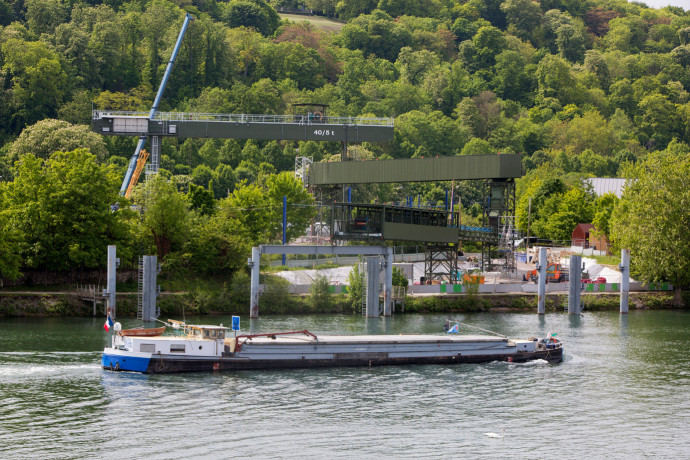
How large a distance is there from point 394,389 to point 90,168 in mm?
49694

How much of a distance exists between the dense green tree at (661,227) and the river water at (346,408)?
94.8 ft

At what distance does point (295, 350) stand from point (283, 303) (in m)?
28.5

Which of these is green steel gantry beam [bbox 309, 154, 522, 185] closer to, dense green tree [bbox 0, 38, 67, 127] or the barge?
the barge

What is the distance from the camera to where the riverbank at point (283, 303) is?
94000mm

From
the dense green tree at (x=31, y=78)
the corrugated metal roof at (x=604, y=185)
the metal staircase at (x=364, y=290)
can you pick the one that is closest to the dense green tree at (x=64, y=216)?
the metal staircase at (x=364, y=290)

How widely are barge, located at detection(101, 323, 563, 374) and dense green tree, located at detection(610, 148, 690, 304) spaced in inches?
1483

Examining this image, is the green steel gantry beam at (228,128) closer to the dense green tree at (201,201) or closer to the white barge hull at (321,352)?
the dense green tree at (201,201)

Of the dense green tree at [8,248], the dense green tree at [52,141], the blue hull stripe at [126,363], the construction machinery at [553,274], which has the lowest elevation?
the blue hull stripe at [126,363]

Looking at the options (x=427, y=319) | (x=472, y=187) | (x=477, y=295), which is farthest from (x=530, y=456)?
(x=472, y=187)

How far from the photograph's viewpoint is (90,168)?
102 meters

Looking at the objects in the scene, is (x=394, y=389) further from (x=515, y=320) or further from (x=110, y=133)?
(x=110, y=133)

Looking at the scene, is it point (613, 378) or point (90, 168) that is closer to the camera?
point (613, 378)

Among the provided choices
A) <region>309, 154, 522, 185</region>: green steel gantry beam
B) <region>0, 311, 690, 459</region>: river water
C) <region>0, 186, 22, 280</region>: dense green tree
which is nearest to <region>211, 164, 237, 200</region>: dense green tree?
<region>309, 154, 522, 185</region>: green steel gantry beam

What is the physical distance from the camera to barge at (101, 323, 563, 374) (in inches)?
2739
